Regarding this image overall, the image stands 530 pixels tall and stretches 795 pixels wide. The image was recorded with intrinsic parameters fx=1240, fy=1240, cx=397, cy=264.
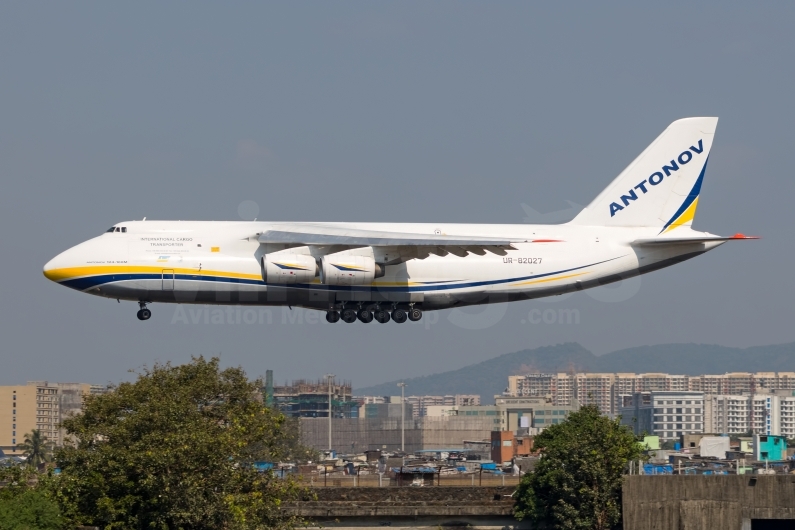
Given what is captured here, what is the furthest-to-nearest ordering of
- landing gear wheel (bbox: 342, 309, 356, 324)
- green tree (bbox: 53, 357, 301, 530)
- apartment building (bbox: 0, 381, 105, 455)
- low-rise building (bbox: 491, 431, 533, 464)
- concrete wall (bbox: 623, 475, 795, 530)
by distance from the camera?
apartment building (bbox: 0, 381, 105, 455)
low-rise building (bbox: 491, 431, 533, 464)
landing gear wheel (bbox: 342, 309, 356, 324)
concrete wall (bbox: 623, 475, 795, 530)
green tree (bbox: 53, 357, 301, 530)

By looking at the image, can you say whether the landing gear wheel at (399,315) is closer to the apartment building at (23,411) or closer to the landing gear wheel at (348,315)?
the landing gear wheel at (348,315)

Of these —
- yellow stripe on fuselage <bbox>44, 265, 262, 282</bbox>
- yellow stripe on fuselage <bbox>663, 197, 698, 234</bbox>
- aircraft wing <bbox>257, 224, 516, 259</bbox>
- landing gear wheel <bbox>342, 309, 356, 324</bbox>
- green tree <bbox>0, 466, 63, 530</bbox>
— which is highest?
yellow stripe on fuselage <bbox>663, 197, 698, 234</bbox>

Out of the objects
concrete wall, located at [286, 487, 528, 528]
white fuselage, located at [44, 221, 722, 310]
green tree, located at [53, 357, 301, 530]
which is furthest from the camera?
concrete wall, located at [286, 487, 528, 528]

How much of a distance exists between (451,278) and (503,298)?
197 cm

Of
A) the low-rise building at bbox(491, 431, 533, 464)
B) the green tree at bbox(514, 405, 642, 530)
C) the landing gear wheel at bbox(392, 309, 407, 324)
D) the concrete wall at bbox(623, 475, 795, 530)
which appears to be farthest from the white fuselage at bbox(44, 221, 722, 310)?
the low-rise building at bbox(491, 431, 533, 464)

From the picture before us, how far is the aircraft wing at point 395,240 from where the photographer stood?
36.2 metres

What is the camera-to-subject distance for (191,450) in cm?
2764

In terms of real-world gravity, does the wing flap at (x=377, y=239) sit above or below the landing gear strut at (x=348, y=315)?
above

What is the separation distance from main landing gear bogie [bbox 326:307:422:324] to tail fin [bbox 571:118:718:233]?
6.70 m

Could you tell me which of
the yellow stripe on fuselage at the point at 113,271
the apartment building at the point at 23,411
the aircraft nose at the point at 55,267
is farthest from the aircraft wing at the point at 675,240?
the apartment building at the point at 23,411

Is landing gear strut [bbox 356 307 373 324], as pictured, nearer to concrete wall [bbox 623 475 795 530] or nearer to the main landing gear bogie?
the main landing gear bogie

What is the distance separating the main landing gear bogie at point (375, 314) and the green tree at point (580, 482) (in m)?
6.40

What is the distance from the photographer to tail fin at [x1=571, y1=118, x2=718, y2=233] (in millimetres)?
41062

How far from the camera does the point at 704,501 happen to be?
37.3m
